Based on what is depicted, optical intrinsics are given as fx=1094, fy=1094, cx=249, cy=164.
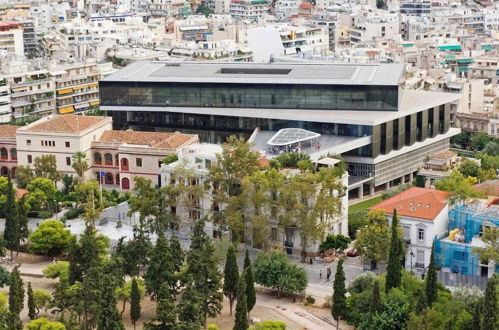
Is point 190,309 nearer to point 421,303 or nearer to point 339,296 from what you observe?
point 339,296

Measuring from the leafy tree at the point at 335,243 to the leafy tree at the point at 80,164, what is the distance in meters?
22.0

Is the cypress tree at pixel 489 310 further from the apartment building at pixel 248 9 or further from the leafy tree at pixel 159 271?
the apartment building at pixel 248 9

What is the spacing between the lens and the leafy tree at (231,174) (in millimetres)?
64500

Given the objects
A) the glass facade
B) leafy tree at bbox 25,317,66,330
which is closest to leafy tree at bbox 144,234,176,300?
leafy tree at bbox 25,317,66,330

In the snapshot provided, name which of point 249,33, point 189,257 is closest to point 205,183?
point 189,257

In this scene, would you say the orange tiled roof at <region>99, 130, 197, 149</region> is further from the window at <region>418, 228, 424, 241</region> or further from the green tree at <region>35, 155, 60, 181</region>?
the window at <region>418, 228, 424, 241</region>

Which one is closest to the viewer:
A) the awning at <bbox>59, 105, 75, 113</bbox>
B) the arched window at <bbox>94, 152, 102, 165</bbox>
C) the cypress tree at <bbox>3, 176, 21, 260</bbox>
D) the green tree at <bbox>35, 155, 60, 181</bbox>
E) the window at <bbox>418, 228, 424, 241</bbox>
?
the window at <bbox>418, 228, 424, 241</bbox>

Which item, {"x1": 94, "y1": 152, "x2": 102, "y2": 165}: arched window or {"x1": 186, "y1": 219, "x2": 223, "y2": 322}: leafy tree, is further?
{"x1": 94, "y1": 152, "x2": 102, "y2": 165}: arched window

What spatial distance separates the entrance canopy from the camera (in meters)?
75.2

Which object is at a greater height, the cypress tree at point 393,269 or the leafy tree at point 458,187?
the leafy tree at point 458,187

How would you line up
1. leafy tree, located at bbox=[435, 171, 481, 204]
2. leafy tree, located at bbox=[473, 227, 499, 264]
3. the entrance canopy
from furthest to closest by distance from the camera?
the entrance canopy
leafy tree, located at bbox=[435, 171, 481, 204]
leafy tree, located at bbox=[473, 227, 499, 264]

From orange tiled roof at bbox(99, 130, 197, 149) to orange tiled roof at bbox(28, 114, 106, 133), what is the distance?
Answer: 1.51 meters

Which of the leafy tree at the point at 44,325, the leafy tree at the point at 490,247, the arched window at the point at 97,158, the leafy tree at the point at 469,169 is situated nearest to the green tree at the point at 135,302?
the leafy tree at the point at 44,325

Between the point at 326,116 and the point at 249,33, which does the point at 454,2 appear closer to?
the point at 249,33
